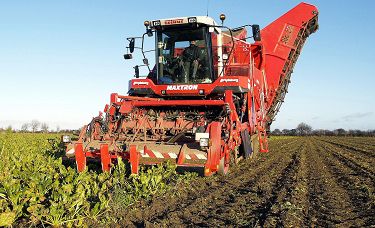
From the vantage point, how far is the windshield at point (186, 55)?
8.31m

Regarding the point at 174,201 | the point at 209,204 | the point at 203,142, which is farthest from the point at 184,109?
the point at 209,204

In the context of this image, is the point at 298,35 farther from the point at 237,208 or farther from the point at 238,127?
the point at 237,208

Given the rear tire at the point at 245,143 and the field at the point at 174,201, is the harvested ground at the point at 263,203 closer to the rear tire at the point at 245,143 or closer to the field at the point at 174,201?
the field at the point at 174,201

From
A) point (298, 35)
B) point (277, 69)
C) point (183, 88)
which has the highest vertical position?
point (298, 35)

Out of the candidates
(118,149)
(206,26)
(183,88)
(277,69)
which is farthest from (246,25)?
(277,69)

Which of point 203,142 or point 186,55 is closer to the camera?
point 203,142

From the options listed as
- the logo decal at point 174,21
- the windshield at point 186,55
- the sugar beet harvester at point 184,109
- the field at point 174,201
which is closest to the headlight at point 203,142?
the sugar beet harvester at point 184,109

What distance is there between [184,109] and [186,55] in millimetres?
1120

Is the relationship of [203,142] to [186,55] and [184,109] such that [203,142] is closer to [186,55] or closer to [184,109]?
[184,109]

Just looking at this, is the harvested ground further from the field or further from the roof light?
the roof light

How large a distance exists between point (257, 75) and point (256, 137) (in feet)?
5.20

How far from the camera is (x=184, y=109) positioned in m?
8.27

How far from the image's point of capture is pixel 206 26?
8141 millimetres

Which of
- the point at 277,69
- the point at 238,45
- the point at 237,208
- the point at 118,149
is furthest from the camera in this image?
the point at 277,69
